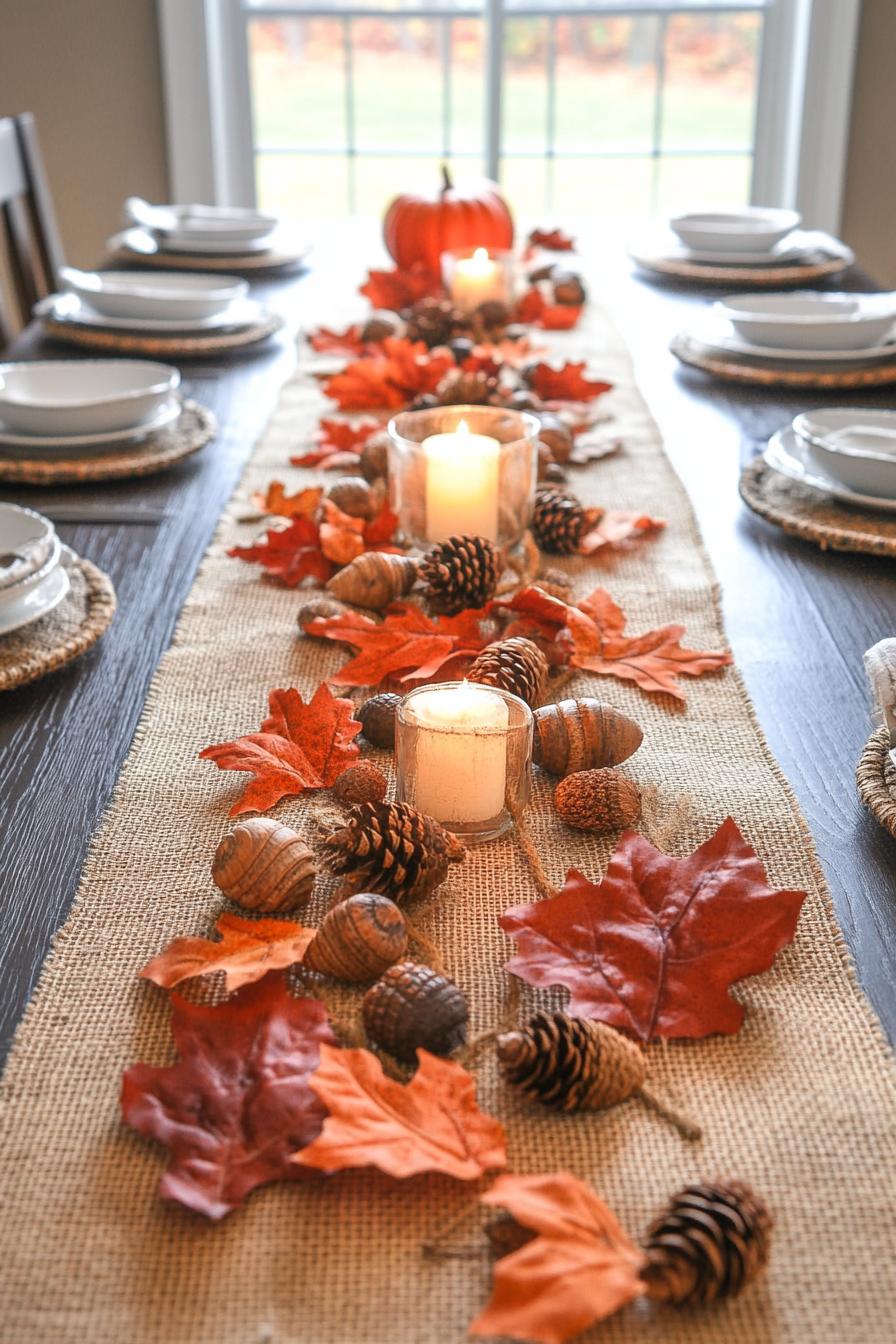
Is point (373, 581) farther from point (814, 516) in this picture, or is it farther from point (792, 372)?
point (792, 372)

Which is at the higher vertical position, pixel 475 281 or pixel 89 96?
pixel 89 96

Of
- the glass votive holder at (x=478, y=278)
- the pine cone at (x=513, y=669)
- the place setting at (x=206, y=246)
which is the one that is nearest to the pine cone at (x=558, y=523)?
the pine cone at (x=513, y=669)

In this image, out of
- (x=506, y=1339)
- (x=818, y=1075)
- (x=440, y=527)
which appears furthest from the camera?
(x=440, y=527)

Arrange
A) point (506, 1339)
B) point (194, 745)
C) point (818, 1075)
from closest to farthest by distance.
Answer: point (506, 1339), point (818, 1075), point (194, 745)

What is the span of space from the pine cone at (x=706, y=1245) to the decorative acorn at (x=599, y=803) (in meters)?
0.28

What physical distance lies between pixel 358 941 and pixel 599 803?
0.19 meters

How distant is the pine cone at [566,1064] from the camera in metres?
0.53

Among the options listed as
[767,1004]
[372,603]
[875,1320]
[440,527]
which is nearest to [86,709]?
[372,603]

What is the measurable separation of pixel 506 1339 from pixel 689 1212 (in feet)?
0.25

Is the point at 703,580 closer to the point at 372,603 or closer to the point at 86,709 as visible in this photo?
the point at 372,603

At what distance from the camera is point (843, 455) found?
1.15 m

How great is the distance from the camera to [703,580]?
109 cm

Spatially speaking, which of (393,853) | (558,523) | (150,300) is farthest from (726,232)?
(393,853)

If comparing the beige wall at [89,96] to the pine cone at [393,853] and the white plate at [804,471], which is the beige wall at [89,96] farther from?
the pine cone at [393,853]
